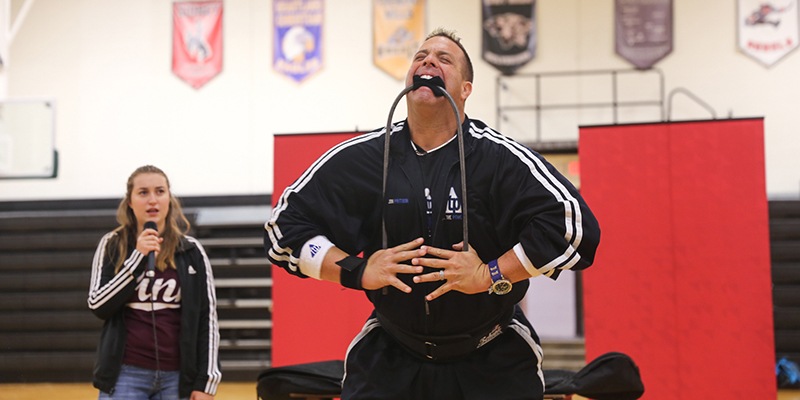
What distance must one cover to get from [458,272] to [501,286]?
128 mm

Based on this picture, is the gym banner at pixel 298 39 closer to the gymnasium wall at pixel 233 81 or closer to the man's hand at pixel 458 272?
the gymnasium wall at pixel 233 81

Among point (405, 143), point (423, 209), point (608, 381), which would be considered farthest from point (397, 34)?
point (423, 209)

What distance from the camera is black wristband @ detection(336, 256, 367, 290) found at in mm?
1716

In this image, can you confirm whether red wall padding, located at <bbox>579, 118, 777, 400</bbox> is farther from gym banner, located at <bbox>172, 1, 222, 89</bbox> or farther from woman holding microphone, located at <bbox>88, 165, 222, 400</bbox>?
gym banner, located at <bbox>172, 1, 222, 89</bbox>

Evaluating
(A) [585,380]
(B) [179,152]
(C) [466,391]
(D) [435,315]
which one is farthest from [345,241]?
(B) [179,152]

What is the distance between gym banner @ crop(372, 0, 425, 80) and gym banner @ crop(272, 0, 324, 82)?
851 millimetres

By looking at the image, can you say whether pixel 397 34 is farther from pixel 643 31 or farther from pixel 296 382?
pixel 296 382

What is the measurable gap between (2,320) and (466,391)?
7964mm

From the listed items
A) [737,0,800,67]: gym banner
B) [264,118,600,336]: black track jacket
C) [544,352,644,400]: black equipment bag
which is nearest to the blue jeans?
Answer: [264,118,600,336]: black track jacket

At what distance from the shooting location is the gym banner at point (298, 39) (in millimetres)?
8609

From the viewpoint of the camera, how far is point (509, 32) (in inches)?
326

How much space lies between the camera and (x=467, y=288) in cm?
165

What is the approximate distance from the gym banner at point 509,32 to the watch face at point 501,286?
705cm

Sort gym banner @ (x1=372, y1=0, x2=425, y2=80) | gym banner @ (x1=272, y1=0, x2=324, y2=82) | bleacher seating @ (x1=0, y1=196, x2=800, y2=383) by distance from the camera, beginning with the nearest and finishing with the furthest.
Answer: bleacher seating @ (x1=0, y1=196, x2=800, y2=383) < gym banner @ (x1=372, y1=0, x2=425, y2=80) < gym banner @ (x1=272, y1=0, x2=324, y2=82)
